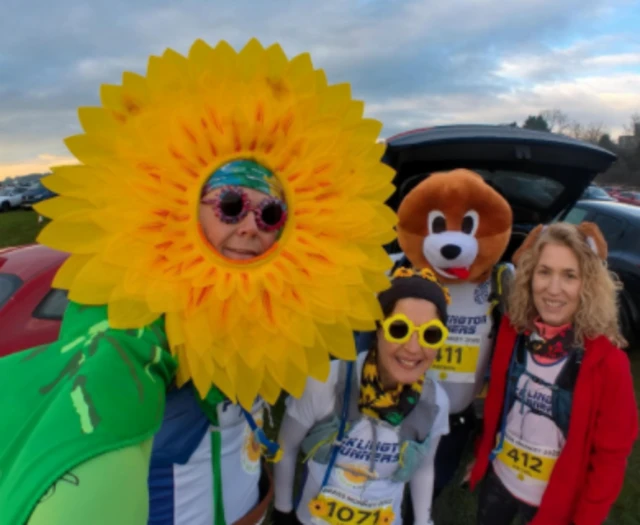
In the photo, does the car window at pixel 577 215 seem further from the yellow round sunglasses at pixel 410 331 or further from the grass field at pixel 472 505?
the yellow round sunglasses at pixel 410 331

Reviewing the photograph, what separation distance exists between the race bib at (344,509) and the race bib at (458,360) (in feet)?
2.78

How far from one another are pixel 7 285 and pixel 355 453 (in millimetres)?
2474

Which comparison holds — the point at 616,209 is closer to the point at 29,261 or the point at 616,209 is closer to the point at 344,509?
the point at 344,509

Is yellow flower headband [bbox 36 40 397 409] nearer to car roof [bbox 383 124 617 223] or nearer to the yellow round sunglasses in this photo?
the yellow round sunglasses

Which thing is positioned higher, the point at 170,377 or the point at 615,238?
the point at 170,377

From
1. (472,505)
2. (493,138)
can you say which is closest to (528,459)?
(472,505)

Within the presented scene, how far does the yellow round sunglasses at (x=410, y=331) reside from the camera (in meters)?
1.74

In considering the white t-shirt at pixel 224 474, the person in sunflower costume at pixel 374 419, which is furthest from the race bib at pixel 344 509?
the white t-shirt at pixel 224 474

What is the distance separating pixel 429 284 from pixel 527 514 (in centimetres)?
119

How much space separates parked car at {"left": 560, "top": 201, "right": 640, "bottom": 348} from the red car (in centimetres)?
468

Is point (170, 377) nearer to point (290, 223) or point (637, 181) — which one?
point (290, 223)

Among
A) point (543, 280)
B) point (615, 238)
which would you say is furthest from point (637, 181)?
point (543, 280)

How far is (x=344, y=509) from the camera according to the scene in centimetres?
188

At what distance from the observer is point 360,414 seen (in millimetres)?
1842
